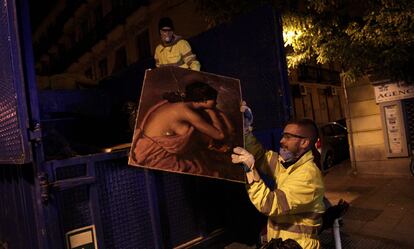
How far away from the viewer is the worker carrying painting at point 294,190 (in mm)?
2363

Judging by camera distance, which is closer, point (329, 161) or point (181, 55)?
point (181, 55)

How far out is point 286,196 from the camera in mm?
2373

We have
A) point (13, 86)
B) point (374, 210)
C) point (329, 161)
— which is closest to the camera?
point (13, 86)

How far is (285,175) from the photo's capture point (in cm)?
264

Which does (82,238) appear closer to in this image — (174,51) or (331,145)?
(174,51)

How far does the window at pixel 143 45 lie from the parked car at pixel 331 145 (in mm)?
12419

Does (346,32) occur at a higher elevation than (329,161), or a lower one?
higher

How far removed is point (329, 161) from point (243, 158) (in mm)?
10694

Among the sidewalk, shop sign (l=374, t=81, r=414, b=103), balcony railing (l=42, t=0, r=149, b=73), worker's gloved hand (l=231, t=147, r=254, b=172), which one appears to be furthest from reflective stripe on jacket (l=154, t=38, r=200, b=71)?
balcony railing (l=42, t=0, r=149, b=73)

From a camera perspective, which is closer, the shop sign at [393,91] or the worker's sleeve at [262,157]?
the worker's sleeve at [262,157]

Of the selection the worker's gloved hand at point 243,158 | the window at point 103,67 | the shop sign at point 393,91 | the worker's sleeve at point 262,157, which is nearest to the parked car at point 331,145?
the shop sign at point 393,91

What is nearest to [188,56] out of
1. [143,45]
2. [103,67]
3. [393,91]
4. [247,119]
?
[247,119]

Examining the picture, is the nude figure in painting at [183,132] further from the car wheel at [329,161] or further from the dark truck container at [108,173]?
the car wheel at [329,161]

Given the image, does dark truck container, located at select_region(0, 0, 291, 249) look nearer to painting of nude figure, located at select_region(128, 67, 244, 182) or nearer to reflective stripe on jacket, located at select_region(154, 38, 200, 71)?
reflective stripe on jacket, located at select_region(154, 38, 200, 71)
